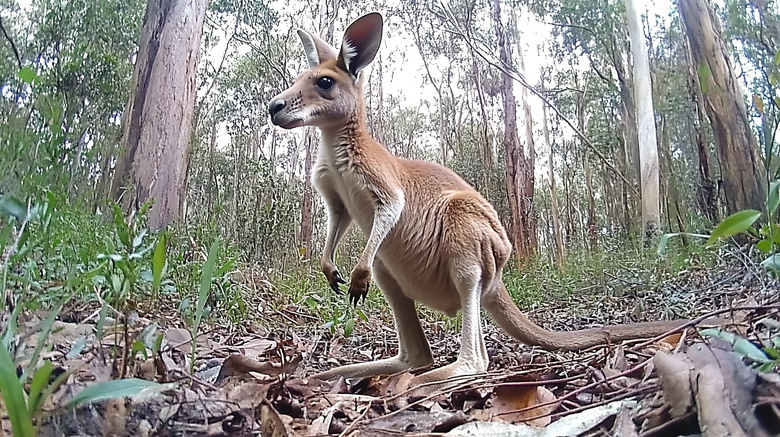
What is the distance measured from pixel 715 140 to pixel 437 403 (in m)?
1.96

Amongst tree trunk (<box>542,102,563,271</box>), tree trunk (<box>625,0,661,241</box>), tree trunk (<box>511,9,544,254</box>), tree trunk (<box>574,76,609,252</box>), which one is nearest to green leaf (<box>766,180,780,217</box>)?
tree trunk (<box>625,0,661,241</box>)

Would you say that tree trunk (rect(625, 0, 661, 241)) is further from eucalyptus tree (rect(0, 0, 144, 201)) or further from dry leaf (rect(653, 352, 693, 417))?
eucalyptus tree (rect(0, 0, 144, 201))

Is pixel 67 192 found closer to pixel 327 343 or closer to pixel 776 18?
pixel 327 343

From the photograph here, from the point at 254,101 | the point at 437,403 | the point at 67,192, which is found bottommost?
the point at 437,403

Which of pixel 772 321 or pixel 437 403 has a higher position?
pixel 772 321

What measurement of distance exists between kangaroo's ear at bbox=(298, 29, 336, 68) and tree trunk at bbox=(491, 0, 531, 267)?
6.01 ft

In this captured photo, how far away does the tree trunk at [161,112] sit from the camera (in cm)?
212

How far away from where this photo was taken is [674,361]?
1.95 feet

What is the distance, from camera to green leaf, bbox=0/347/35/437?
45cm

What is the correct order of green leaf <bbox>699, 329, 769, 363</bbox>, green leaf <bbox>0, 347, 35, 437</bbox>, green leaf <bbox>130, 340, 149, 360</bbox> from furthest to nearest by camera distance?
green leaf <bbox>130, 340, 149, 360</bbox>, green leaf <bbox>699, 329, 769, 363</bbox>, green leaf <bbox>0, 347, 35, 437</bbox>

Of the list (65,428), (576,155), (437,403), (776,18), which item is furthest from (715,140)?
(576,155)

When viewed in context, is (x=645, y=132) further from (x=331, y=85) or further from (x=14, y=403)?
(x=14, y=403)

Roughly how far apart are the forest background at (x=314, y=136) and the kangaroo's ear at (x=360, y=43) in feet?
2.26

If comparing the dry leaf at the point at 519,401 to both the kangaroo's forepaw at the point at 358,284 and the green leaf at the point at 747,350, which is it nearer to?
the green leaf at the point at 747,350
